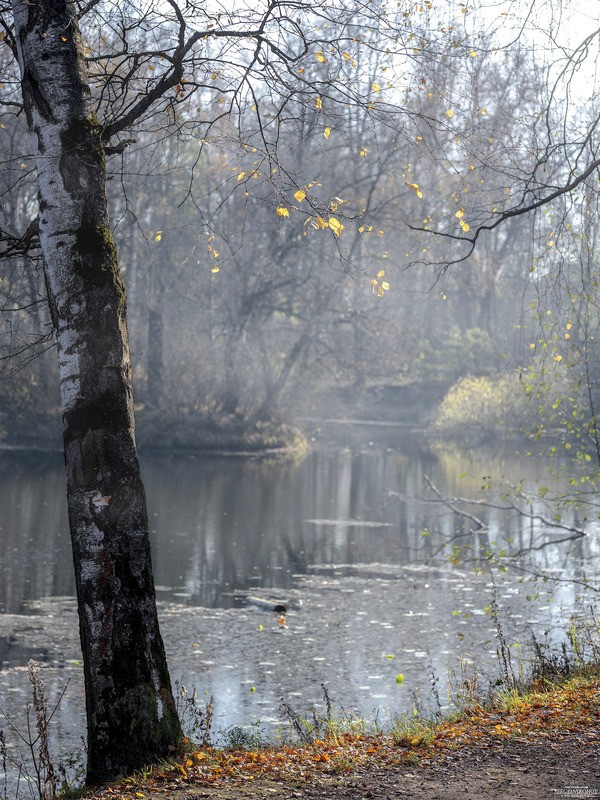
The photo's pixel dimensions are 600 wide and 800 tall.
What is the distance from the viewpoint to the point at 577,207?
7.46 metres

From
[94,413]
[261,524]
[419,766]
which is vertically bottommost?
[261,524]

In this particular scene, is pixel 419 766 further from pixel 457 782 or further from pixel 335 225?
pixel 335 225

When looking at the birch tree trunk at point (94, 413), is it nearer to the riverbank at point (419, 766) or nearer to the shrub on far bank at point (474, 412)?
the riverbank at point (419, 766)

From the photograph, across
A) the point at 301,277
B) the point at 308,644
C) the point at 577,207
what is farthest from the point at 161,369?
the point at 577,207

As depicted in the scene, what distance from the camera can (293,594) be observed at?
13727 millimetres

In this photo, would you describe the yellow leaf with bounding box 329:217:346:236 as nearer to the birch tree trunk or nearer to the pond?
the birch tree trunk

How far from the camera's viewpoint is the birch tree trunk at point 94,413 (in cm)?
502

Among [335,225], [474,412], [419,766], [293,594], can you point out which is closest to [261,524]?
[293,594]

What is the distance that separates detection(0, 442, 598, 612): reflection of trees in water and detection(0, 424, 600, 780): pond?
6cm

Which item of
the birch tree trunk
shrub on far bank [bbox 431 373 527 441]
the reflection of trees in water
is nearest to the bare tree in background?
the birch tree trunk

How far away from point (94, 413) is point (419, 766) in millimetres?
2519

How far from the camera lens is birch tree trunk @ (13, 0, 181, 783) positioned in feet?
16.5

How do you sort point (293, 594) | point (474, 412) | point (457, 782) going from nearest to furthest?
point (457, 782)
point (293, 594)
point (474, 412)

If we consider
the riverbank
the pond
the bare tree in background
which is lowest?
the pond
